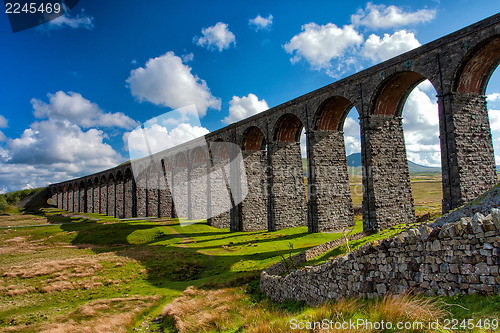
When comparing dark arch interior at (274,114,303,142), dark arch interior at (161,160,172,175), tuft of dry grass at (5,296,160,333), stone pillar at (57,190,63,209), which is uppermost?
dark arch interior at (274,114,303,142)

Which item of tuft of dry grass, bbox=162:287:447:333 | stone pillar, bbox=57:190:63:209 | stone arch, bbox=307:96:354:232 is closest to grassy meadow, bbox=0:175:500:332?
tuft of dry grass, bbox=162:287:447:333

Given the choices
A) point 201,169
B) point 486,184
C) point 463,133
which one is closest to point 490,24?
point 463,133

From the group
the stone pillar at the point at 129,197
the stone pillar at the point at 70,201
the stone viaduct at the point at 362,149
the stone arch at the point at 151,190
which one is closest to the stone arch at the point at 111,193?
the stone pillar at the point at 129,197

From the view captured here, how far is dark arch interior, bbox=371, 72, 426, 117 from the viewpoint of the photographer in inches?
Answer: 733

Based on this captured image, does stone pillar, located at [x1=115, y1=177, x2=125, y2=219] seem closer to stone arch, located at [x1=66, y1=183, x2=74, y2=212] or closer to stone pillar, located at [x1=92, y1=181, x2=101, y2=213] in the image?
stone pillar, located at [x1=92, y1=181, x2=101, y2=213]

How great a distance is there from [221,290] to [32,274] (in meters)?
11.7

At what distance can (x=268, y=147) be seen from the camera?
94.5 feet

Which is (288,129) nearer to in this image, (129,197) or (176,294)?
(176,294)

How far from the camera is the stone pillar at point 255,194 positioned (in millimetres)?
32188

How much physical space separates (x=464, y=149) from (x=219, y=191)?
81.4 ft

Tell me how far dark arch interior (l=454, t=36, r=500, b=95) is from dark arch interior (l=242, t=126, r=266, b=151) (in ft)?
62.5

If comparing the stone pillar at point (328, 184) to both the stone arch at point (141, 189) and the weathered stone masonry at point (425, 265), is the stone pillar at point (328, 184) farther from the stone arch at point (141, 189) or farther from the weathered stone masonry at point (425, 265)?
the stone arch at point (141, 189)

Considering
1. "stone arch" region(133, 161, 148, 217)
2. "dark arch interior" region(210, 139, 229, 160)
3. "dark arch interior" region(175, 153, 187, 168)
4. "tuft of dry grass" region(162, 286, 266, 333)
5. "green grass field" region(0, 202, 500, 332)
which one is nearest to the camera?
"green grass field" region(0, 202, 500, 332)

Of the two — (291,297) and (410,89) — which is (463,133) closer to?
(410,89)
